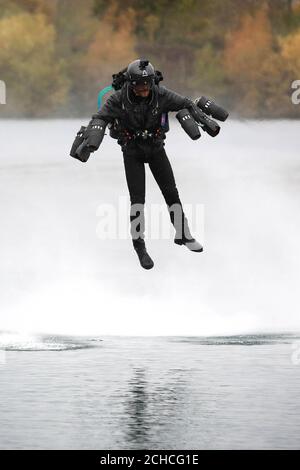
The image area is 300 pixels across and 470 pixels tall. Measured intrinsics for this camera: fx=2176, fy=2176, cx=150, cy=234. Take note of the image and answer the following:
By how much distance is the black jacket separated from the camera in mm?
41156

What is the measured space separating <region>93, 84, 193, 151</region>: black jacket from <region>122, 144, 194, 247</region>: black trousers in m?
0.69

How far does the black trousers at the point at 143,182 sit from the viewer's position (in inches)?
1660

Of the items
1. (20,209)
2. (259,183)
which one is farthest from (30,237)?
(259,183)

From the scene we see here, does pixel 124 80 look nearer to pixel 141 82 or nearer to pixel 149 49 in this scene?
pixel 141 82

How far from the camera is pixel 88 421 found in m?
44.0

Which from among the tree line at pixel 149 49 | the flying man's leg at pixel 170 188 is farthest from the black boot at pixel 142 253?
the tree line at pixel 149 49

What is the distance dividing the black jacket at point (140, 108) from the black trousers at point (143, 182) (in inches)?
27.2

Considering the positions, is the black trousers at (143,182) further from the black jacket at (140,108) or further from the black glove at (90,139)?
the black glove at (90,139)

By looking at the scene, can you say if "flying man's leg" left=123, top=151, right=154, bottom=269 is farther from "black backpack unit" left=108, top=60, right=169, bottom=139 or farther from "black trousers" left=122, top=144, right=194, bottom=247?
"black backpack unit" left=108, top=60, right=169, bottom=139

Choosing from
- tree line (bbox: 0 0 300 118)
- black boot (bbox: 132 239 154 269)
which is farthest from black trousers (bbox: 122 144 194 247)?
tree line (bbox: 0 0 300 118)

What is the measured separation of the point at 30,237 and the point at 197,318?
11.9 metres

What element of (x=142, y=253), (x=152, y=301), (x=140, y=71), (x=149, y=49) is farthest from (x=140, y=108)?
(x=149, y=49)
